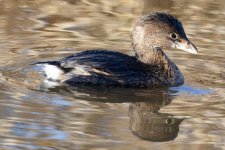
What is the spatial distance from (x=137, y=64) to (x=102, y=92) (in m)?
0.69

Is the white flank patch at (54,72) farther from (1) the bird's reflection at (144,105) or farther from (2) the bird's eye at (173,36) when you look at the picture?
(2) the bird's eye at (173,36)

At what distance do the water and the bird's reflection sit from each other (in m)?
0.01

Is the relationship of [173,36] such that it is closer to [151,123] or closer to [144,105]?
[144,105]

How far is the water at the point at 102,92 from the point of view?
799cm

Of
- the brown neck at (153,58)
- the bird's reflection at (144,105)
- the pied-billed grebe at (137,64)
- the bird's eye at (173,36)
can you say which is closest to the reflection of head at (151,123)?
the bird's reflection at (144,105)

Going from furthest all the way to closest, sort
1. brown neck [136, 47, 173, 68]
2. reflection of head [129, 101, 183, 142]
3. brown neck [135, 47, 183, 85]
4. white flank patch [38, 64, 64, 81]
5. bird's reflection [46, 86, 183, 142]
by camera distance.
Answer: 1. brown neck [136, 47, 173, 68]
2. brown neck [135, 47, 183, 85]
3. white flank patch [38, 64, 64, 81]
4. bird's reflection [46, 86, 183, 142]
5. reflection of head [129, 101, 183, 142]

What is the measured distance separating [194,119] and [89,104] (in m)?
1.12

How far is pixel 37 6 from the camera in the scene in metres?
13.7

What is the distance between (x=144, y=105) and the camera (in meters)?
9.33

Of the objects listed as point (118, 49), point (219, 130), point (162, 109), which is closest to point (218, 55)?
point (118, 49)

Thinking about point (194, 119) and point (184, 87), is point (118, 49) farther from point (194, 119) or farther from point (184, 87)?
point (194, 119)

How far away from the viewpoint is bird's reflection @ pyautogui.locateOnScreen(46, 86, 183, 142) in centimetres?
833

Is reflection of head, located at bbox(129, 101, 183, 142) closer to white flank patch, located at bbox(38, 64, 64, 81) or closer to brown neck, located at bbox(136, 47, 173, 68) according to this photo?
white flank patch, located at bbox(38, 64, 64, 81)

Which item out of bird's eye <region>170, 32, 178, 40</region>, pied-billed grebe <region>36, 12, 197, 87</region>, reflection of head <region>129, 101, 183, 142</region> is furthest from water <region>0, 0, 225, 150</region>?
bird's eye <region>170, 32, 178, 40</region>
